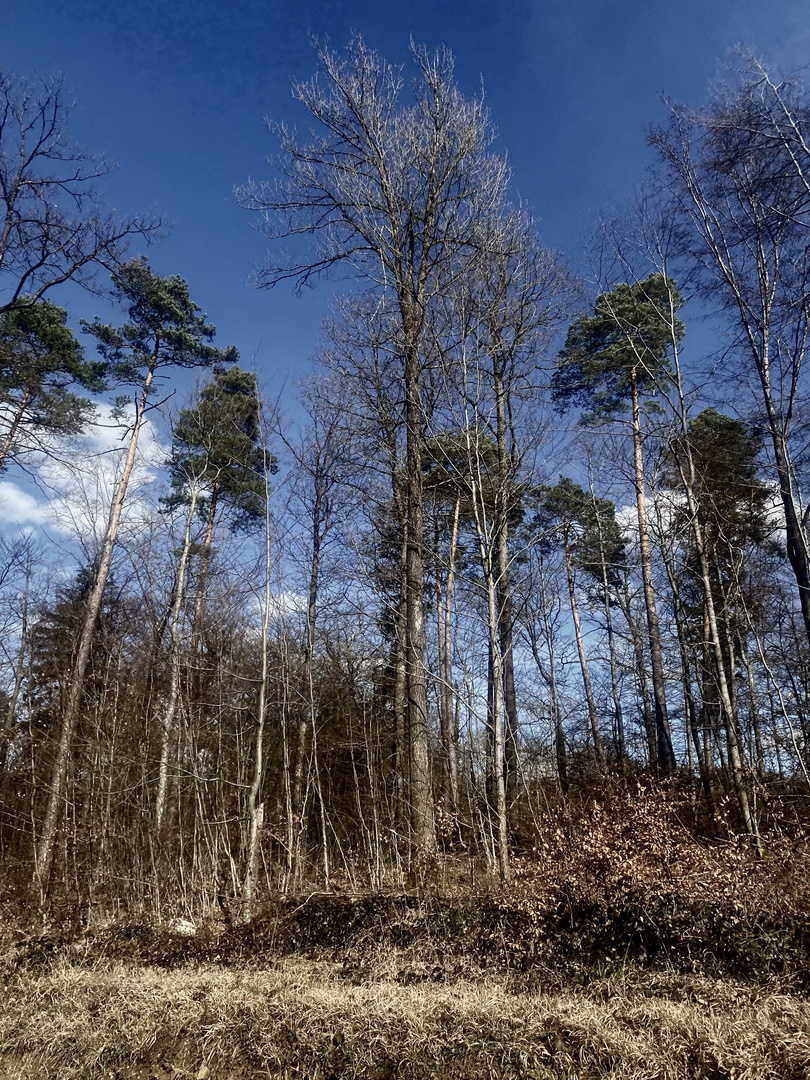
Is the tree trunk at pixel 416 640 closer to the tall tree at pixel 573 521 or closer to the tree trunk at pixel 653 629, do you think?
the tree trunk at pixel 653 629

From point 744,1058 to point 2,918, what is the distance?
8637 millimetres

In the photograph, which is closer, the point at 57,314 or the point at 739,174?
the point at 739,174

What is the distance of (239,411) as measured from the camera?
50.8 ft

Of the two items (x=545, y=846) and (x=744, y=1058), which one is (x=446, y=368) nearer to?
(x=545, y=846)

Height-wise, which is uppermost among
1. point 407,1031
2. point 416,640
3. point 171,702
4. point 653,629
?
point 653,629

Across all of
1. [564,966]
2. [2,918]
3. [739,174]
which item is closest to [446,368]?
[739,174]

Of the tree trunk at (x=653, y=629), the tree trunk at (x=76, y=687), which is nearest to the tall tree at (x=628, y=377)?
the tree trunk at (x=653, y=629)

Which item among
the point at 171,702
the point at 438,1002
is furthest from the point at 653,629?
the point at 438,1002

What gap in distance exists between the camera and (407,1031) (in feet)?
12.5

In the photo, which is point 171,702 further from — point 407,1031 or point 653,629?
point 653,629

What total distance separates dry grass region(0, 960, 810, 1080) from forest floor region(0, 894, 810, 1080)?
12 millimetres

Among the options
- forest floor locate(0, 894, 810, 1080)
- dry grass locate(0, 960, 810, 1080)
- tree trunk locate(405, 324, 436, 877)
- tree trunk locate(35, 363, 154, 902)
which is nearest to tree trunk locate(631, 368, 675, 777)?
tree trunk locate(405, 324, 436, 877)

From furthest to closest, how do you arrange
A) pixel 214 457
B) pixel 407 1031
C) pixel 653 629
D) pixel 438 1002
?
pixel 214 457, pixel 653 629, pixel 438 1002, pixel 407 1031

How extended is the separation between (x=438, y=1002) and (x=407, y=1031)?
40 cm
